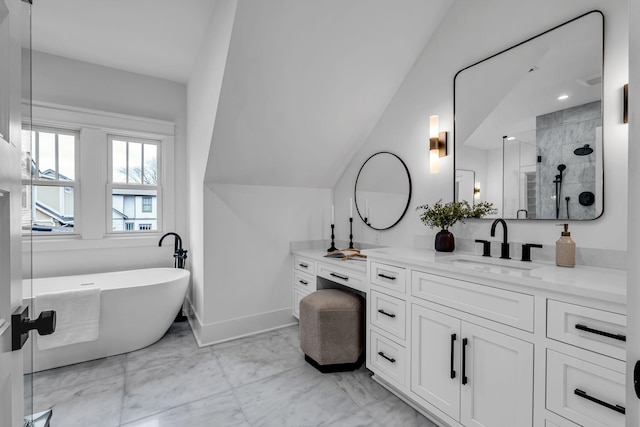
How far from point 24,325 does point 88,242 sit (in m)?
3.20

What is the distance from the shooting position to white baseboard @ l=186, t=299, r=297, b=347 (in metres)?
2.84

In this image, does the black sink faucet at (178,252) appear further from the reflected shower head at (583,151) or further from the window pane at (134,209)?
the reflected shower head at (583,151)

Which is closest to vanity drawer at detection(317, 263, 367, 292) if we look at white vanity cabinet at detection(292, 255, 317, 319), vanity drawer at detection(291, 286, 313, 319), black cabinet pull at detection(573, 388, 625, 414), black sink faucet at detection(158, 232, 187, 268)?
white vanity cabinet at detection(292, 255, 317, 319)

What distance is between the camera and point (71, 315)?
237 centimetres

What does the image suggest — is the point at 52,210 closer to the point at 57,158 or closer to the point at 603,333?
the point at 57,158

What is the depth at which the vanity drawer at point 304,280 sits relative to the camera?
297 centimetres

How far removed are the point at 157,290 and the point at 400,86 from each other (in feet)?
9.26

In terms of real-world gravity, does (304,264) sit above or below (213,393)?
above

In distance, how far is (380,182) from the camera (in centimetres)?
294

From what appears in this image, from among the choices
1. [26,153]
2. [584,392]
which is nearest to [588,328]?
[584,392]

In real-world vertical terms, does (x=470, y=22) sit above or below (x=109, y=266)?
above

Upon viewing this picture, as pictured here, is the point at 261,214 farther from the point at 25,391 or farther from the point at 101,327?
the point at 25,391

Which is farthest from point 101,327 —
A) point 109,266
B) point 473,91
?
point 473,91

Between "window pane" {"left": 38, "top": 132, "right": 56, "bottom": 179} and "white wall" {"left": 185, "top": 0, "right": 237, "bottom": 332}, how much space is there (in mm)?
1296
